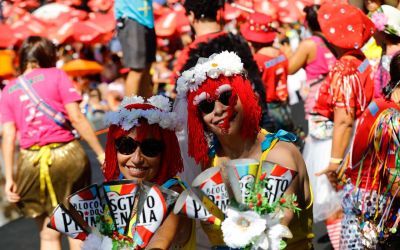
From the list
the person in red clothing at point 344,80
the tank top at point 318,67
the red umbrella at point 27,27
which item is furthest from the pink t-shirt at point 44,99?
the red umbrella at point 27,27

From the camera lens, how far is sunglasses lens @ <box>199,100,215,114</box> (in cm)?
339

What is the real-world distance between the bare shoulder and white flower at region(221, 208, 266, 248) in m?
0.50

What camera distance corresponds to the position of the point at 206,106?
3.42 m

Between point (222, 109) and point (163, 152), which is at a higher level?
point (222, 109)

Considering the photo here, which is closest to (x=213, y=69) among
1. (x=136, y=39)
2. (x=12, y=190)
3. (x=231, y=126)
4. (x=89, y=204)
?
(x=231, y=126)

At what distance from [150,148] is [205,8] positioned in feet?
8.40

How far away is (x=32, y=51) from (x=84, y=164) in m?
0.89

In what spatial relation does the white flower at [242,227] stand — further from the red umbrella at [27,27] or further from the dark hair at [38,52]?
the red umbrella at [27,27]

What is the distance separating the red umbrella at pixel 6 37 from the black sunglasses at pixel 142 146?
48.4 ft

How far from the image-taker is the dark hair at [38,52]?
571cm

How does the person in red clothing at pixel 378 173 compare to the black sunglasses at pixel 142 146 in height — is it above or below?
below

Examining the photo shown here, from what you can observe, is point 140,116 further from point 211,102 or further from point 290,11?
point 290,11

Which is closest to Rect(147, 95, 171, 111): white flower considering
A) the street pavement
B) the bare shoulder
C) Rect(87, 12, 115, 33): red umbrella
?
the bare shoulder

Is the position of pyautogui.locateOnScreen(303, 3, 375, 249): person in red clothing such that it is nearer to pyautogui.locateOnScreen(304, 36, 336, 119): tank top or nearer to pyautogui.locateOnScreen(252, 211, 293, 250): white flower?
pyautogui.locateOnScreen(304, 36, 336, 119): tank top
